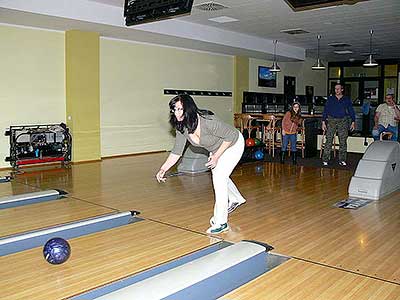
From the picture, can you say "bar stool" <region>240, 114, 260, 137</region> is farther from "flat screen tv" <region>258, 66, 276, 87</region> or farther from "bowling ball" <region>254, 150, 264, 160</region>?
"flat screen tv" <region>258, 66, 276, 87</region>

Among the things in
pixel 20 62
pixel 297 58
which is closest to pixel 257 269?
pixel 20 62

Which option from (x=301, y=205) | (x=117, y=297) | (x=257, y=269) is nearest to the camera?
(x=117, y=297)

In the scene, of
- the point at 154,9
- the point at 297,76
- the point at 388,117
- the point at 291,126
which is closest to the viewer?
the point at 154,9

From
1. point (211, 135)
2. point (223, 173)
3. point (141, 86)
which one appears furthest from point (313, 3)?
point (141, 86)

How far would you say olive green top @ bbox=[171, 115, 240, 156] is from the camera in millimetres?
3508

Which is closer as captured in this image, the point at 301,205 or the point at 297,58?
the point at 301,205

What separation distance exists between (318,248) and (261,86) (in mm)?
9986

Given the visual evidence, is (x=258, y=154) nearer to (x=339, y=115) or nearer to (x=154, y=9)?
(x=339, y=115)

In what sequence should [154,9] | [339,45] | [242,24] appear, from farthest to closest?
[339,45], [242,24], [154,9]

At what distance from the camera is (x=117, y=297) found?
2350 millimetres

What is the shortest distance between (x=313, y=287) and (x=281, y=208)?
2.09m

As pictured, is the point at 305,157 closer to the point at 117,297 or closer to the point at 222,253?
the point at 222,253

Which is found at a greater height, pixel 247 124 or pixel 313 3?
pixel 313 3

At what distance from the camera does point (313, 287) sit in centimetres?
269
